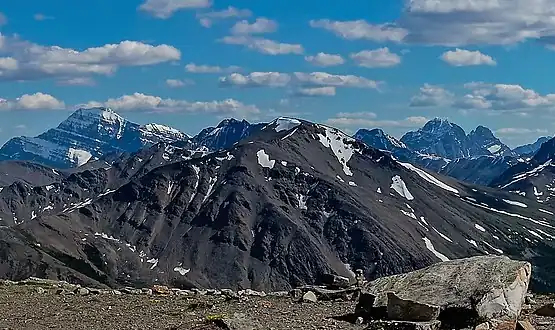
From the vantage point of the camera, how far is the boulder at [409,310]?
65.5ft

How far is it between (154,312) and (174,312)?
98 cm

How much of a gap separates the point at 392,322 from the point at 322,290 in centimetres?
1400

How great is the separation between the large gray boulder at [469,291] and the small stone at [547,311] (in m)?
3.28

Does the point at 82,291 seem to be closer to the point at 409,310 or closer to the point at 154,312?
the point at 154,312

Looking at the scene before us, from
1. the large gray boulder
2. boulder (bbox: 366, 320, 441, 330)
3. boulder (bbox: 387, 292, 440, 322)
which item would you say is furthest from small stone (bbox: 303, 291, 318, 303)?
boulder (bbox: 366, 320, 441, 330)

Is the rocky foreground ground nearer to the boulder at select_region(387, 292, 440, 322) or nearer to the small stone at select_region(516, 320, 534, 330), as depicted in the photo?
the small stone at select_region(516, 320, 534, 330)

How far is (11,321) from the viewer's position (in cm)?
2730

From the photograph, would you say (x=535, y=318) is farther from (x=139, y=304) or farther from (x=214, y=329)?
(x=139, y=304)

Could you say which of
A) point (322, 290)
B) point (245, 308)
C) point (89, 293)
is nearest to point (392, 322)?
point (245, 308)

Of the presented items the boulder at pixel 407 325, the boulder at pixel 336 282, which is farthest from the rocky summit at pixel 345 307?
the boulder at pixel 336 282

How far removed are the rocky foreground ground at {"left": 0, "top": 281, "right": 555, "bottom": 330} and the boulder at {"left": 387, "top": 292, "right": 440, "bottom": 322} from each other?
1645 millimetres

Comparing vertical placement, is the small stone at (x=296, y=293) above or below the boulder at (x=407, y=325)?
below

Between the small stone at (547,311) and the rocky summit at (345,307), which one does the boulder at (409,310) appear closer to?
the rocky summit at (345,307)

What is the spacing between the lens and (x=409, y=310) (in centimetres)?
2038
